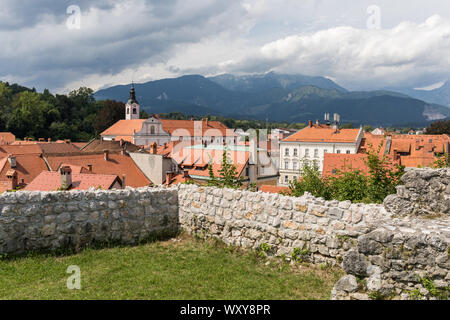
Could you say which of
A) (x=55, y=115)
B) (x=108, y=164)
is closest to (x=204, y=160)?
(x=108, y=164)

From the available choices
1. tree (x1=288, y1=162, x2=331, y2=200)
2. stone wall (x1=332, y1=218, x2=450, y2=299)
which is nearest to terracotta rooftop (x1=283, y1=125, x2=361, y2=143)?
tree (x1=288, y1=162, x2=331, y2=200)

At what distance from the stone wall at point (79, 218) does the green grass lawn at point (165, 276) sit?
39 centimetres

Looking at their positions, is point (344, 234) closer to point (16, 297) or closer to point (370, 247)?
point (370, 247)

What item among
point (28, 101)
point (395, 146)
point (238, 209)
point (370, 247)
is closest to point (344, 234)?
point (370, 247)

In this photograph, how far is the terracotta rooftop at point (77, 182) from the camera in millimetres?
18281

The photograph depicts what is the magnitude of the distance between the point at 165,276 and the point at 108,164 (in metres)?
26.2

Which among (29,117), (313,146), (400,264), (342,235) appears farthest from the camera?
(29,117)

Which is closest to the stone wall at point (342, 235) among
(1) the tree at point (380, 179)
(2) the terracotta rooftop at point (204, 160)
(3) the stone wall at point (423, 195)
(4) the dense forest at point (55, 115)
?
(3) the stone wall at point (423, 195)

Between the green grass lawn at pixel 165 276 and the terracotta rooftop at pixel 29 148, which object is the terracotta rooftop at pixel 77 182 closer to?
the green grass lawn at pixel 165 276

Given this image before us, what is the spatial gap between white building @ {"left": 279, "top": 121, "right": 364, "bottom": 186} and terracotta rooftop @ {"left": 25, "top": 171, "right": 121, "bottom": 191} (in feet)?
136

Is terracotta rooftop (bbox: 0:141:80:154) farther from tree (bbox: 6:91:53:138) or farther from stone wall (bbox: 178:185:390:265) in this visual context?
tree (bbox: 6:91:53:138)

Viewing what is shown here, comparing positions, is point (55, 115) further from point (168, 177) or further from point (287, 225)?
point (287, 225)

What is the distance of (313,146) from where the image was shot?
201 feet
